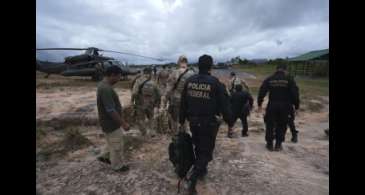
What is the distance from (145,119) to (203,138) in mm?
3879

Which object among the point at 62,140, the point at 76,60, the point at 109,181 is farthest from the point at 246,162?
the point at 76,60

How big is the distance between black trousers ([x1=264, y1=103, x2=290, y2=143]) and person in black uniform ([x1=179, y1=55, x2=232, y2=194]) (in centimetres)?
232

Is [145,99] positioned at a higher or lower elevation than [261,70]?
lower

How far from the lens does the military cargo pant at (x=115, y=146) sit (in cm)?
456

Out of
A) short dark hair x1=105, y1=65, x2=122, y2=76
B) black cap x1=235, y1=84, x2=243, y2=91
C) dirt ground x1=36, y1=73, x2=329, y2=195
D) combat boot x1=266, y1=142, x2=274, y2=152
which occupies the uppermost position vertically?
short dark hair x1=105, y1=65, x2=122, y2=76

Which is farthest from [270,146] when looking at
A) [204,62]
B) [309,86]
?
[309,86]

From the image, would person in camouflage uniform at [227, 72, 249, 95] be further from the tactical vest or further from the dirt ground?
the tactical vest

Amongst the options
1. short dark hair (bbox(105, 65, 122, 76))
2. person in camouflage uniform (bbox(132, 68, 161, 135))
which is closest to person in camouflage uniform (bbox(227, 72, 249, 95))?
person in camouflage uniform (bbox(132, 68, 161, 135))

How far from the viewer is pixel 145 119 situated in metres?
7.53

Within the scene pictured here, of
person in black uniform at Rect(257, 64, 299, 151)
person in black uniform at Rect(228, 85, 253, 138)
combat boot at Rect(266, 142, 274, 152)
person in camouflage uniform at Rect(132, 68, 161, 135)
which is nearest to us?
person in black uniform at Rect(257, 64, 299, 151)

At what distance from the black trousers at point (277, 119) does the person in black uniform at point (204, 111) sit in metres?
2.32

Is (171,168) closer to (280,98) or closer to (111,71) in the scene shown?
(111,71)

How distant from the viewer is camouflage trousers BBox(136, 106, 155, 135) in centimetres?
738

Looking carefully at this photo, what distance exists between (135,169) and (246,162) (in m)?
2.03
